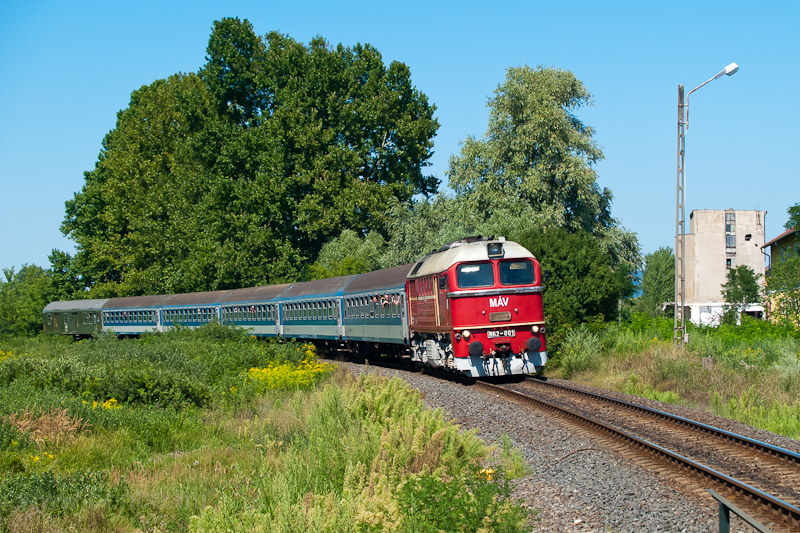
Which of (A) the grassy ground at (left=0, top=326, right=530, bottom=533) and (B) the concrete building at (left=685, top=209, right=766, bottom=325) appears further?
(B) the concrete building at (left=685, top=209, right=766, bottom=325)

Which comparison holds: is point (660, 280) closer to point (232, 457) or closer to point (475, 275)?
point (475, 275)

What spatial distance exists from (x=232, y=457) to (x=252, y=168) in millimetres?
39999

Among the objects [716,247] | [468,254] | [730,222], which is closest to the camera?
[468,254]

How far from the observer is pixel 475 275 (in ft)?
57.5

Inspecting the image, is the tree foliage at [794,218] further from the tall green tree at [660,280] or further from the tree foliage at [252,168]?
the tall green tree at [660,280]

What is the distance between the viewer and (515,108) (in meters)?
39.4

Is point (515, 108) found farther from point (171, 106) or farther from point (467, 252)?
point (171, 106)

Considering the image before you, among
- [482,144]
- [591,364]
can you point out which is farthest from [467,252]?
[482,144]

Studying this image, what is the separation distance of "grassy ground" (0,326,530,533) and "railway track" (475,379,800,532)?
217 centimetres

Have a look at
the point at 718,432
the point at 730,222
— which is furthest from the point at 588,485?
the point at 730,222

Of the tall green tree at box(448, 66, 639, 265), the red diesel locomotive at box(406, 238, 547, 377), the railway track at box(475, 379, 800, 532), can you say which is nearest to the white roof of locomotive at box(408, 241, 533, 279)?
the red diesel locomotive at box(406, 238, 547, 377)

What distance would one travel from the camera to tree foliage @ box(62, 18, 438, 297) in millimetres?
46250

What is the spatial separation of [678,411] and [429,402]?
184 inches

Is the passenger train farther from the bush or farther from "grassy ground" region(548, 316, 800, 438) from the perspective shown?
the bush
